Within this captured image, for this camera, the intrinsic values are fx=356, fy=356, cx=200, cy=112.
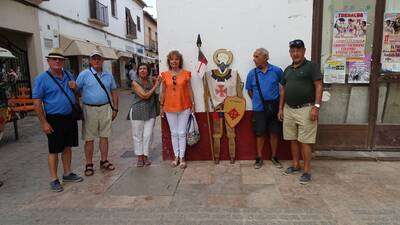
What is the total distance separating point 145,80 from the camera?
17.1ft

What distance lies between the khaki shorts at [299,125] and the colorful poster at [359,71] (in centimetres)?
137

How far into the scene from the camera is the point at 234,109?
519 centimetres

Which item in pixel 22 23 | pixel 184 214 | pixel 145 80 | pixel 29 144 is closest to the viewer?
pixel 184 214

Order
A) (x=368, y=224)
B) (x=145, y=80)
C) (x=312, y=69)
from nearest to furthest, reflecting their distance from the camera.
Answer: (x=368, y=224) < (x=312, y=69) < (x=145, y=80)

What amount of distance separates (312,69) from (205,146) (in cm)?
197

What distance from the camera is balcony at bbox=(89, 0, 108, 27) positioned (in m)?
17.5

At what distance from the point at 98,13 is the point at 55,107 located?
49.7ft

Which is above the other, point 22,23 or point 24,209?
point 22,23

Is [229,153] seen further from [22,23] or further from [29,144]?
[22,23]

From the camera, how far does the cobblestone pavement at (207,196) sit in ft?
11.8

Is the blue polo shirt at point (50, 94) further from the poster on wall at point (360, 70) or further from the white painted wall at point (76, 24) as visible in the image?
the white painted wall at point (76, 24)

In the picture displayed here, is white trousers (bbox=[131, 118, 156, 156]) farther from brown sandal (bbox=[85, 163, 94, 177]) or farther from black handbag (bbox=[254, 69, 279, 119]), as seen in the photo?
black handbag (bbox=[254, 69, 279, 119])

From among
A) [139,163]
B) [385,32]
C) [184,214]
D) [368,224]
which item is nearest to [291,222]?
[368,224]

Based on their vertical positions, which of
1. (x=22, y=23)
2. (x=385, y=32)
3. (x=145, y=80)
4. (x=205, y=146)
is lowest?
(x=205, y=146)
